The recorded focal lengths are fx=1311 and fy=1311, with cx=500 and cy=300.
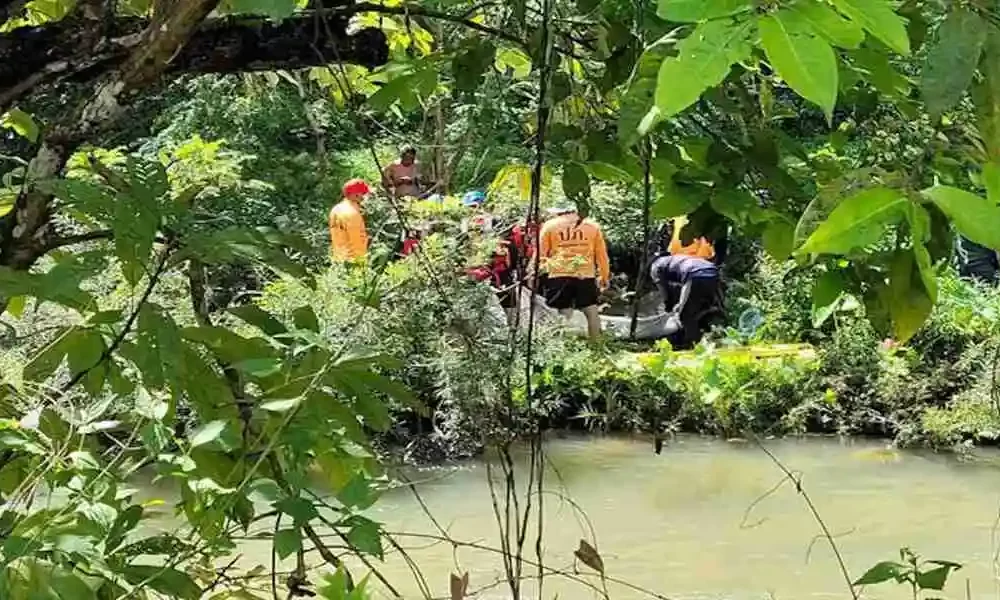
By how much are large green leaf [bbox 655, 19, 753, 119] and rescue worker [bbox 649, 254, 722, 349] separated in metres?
8.48

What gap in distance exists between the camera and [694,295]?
920 cm

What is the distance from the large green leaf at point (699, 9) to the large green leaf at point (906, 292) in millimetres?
462

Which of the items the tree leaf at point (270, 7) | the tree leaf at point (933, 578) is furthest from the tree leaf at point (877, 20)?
the tree leaf at point (933, 578)

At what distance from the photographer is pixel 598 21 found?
163cm

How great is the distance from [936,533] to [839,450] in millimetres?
1488

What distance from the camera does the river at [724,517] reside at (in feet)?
17.0

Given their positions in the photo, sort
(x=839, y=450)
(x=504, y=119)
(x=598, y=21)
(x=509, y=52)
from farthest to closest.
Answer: (x=839, y=450) → (x=504, y=119) → (x=509, y=52) → (x=598, y=21)

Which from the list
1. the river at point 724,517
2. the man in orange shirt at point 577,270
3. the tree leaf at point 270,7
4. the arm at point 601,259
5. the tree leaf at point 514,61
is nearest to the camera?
Answer: the tree leaf at point 270,7

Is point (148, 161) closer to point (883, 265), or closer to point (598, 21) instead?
point (598, 21)

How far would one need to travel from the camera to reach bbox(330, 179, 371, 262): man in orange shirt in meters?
6.77

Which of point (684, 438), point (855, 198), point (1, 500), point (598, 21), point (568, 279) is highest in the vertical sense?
point (598, 21)

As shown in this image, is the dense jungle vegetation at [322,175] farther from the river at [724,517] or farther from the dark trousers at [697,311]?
the dark trousers at [697,311]

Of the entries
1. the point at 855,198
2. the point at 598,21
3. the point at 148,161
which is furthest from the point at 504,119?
the point at 855,198

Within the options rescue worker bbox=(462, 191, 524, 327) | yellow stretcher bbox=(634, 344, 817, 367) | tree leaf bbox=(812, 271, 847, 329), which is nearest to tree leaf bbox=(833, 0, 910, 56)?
tree leaf bbox=(812, 271, 847, 329)
